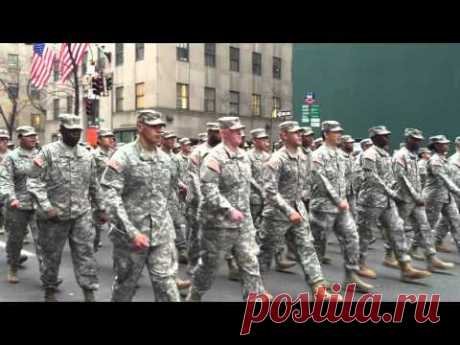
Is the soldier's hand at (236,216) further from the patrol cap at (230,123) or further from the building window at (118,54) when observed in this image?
the building window at (118,54)

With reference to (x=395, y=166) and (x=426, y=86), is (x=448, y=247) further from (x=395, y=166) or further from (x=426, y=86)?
(x=426, y=86)

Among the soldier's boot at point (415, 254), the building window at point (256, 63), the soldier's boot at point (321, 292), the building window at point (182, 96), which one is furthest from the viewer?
the building window at point (256, 63)

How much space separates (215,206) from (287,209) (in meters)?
1.09

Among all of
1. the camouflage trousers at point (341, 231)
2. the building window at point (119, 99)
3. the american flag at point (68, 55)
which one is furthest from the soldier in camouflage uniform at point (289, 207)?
the building window at point (119, 99)

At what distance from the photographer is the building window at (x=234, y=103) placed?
125 ft

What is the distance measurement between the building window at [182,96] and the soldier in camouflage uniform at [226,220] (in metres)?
29.0

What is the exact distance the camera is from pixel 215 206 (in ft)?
18.8

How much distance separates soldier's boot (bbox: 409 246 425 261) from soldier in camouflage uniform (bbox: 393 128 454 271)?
78cm

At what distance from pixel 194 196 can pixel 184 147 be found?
2887mm

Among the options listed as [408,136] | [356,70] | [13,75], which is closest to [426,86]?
[356,70]

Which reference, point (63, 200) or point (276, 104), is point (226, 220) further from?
point (276, 104)

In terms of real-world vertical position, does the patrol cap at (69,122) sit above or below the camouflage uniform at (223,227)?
above

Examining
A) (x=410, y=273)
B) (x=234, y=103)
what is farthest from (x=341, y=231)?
(x=234, y=103)

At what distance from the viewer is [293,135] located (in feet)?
23.3
